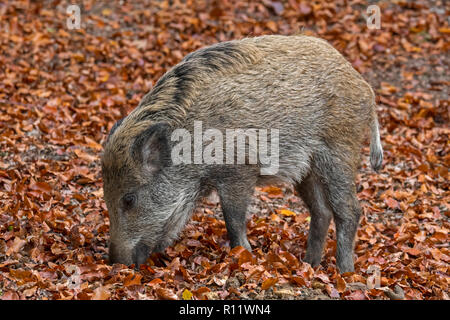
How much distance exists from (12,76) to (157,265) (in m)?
4.76

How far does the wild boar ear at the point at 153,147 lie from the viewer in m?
5.48

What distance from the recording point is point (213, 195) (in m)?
6.20

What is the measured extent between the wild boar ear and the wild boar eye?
274 mm

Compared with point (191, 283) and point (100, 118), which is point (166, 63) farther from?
point (191, 283)

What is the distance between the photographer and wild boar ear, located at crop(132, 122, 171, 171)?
5484 millimetres

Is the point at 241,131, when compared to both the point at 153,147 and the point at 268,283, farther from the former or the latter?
the point at 268,283

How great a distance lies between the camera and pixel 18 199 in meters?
6.46

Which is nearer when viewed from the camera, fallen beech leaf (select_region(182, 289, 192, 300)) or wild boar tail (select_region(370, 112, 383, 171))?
fallen beech leaf (select_region(182, 289, 192, 300))

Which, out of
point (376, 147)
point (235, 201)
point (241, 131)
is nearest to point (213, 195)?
point (235, 201)

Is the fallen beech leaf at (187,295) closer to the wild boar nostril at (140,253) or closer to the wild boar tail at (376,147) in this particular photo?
the wild boar nostril at (140,253)

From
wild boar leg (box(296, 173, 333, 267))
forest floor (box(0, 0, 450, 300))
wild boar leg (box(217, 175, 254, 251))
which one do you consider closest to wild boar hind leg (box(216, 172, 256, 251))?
wild boar leg (box(217, 175, 254, 251))

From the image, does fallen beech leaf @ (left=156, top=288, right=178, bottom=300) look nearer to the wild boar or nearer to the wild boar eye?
the wild boar

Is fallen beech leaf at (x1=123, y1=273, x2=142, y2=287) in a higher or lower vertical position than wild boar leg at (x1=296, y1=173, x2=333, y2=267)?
lower

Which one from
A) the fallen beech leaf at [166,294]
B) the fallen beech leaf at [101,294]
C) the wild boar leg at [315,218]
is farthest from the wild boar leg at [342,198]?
the fallen beech leaf at [101,294]
